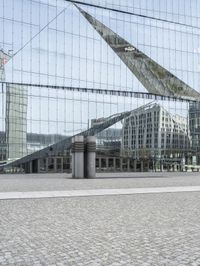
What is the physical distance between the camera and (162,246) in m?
7.79

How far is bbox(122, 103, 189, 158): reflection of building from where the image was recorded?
6303 centimetres

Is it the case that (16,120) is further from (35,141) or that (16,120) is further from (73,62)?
(73,62)

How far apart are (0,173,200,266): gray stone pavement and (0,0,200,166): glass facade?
4074 cm

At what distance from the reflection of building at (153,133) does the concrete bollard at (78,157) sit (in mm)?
27157

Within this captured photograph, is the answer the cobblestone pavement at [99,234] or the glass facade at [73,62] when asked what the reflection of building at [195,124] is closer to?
the glass facade at [73,62]

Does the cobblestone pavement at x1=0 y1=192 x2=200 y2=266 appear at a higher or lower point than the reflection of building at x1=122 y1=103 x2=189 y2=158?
lower

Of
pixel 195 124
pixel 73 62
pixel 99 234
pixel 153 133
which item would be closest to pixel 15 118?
pixel 73 62

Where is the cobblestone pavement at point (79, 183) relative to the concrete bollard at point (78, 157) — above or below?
below

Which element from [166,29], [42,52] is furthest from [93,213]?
[166,29]

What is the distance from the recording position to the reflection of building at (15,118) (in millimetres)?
52781

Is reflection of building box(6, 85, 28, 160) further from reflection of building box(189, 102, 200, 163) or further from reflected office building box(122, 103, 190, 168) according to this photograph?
reflection of building box(189, 102, 200, 163)

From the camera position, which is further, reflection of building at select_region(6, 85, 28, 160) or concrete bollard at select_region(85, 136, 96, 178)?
reflection of building at select_region(6, 85, 28, 160)

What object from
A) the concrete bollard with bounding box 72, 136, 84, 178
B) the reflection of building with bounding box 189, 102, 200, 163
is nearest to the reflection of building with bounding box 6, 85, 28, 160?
the concrete bollard with bounding box 72, 136, 84, 178

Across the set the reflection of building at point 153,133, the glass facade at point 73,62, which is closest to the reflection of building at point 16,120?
the glass facade at point 73,62
